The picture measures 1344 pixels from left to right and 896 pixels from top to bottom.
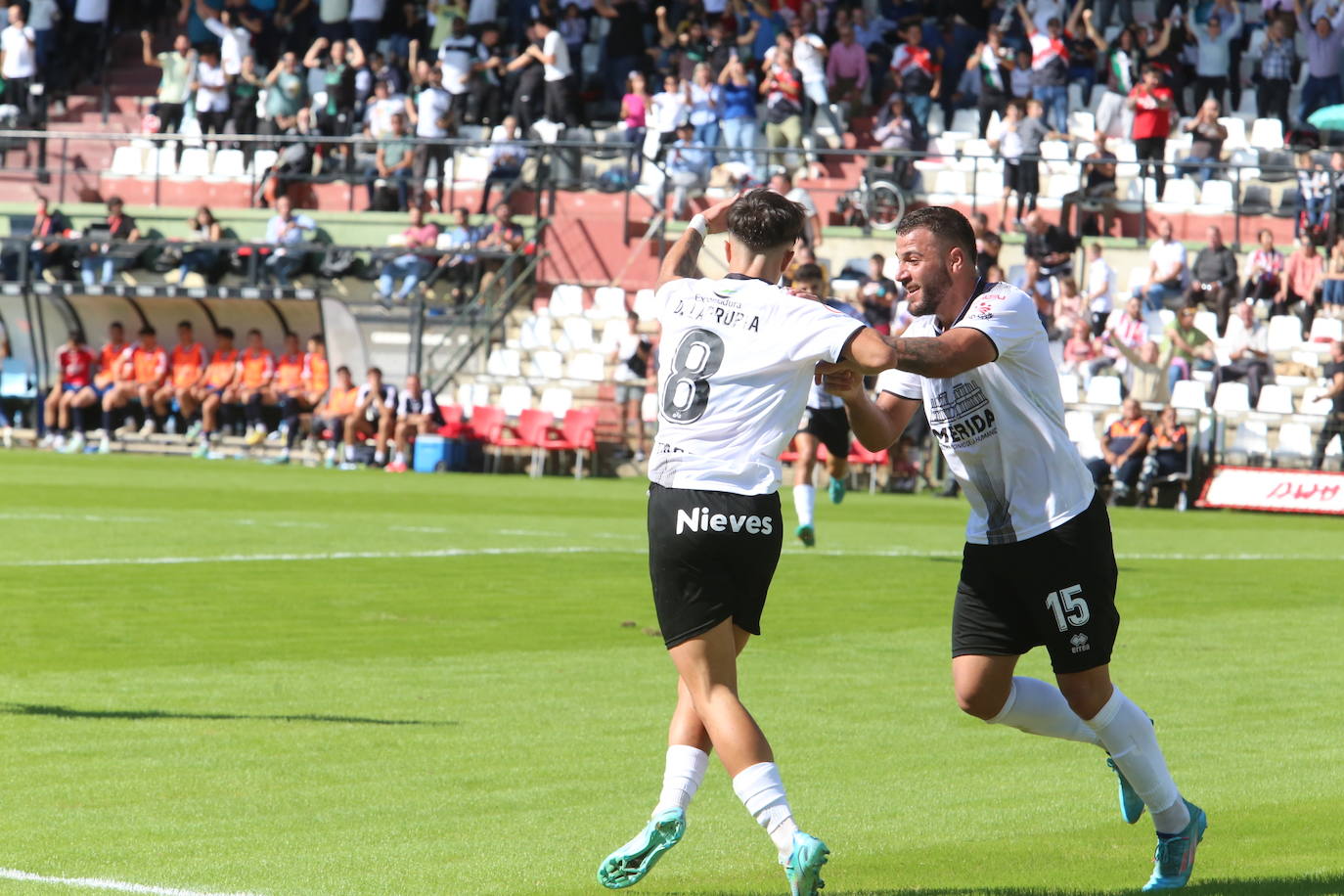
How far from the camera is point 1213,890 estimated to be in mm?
6105

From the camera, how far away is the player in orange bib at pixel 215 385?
3259cm

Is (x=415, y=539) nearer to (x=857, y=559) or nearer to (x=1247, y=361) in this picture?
(x=857, y=559)

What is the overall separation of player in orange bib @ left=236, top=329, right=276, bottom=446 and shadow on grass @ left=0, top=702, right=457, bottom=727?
77.0 ft

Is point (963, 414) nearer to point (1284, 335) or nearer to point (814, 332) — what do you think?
point (814, 332)

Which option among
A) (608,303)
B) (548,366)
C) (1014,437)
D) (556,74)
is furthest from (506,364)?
(1014,437)

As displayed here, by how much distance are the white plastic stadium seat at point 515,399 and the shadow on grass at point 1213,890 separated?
83.2 feet

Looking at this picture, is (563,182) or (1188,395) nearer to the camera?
(1188,395)

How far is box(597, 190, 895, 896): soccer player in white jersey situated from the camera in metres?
5.80

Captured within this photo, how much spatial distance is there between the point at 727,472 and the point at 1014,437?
40.6 inches

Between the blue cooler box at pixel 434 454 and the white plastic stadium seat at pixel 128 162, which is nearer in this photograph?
the blue cooler box at pixel 434 454

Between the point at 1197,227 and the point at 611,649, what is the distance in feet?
69.6

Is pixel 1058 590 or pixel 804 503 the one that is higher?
pixel 1058 590

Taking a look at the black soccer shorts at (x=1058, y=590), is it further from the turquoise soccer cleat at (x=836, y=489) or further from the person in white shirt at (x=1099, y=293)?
the person in white shirt at (x=1099, y=293)


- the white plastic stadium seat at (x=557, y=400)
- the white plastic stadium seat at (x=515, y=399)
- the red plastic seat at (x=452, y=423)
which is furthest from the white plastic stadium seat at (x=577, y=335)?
the red plastic seat at (x=452, y=423)
